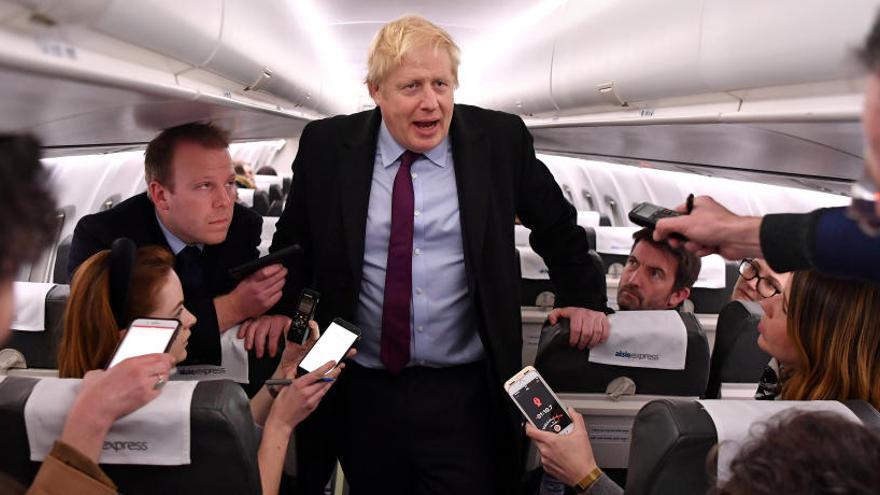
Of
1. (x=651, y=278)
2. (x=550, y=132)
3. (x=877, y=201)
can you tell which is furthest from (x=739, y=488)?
(x=550, y=132)

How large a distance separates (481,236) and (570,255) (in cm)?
44

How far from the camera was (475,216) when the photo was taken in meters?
2.23

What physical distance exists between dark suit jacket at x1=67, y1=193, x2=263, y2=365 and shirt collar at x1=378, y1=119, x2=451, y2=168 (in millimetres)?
747

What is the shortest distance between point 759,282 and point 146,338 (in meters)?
2.63

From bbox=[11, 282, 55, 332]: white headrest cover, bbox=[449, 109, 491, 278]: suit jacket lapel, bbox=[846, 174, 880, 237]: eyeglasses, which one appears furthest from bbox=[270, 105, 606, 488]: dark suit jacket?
bbox=[846, 174, 880, 237]: eyeglasses

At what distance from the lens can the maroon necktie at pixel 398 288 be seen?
2229 mm

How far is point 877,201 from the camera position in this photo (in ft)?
2.88

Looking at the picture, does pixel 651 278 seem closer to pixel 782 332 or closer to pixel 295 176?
pixel 782 332

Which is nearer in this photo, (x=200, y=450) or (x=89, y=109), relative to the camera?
(x=200, y=450)

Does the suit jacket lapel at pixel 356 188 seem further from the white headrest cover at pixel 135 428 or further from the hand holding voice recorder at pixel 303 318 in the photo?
the white headrest cover at pixel 135 428

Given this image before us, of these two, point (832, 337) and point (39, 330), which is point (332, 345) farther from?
point (832, 337)

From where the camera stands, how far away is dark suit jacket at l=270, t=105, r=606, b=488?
225 centimetres

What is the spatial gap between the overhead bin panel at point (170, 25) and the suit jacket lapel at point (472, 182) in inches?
38.3

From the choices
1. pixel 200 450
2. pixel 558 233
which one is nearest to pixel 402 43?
pixel 558 233
